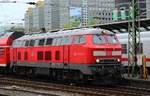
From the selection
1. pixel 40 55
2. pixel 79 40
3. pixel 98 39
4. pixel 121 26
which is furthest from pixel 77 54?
pixel 121 26

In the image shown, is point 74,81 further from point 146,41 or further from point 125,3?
point 125,3

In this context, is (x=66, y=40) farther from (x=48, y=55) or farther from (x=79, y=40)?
(x=48, y=55)

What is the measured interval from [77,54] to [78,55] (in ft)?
0.40

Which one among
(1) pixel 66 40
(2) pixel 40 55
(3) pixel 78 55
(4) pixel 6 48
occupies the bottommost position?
(4) pixel 6 48

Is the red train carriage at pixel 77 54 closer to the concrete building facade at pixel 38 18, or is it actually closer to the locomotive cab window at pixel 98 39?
the locomotive cab window at pixel 98 39

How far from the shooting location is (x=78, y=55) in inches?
829

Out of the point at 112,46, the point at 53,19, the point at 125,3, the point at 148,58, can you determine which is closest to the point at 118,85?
the point at 112,46

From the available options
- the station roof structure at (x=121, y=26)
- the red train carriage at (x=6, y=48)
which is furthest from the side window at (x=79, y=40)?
the red train carriage at (x=6, y=48)

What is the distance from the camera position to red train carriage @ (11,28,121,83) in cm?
2030

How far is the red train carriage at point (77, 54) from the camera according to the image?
20297mm

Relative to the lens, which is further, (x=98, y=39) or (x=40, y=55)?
(x=40, y=55)

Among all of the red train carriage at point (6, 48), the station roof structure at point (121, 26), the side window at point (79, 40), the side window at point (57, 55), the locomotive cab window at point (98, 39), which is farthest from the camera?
the red train carriage at point (6, 48)

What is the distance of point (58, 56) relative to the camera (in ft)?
75.0

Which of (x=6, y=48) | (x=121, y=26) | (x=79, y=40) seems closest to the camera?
(x=79, y=40)
